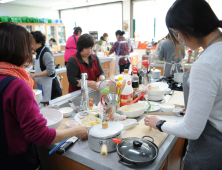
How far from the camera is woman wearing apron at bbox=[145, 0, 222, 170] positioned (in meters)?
0.71

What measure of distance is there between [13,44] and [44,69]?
69.6 inches

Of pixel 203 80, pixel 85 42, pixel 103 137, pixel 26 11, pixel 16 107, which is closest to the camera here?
pixel 203 80

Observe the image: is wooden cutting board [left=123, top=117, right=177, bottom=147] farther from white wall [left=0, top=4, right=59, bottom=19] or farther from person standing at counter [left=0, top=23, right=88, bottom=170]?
white wall [left=0, top=4, right=59, bottom=19]

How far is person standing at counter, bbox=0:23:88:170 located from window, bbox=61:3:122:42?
337 inches

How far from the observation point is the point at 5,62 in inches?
34.0

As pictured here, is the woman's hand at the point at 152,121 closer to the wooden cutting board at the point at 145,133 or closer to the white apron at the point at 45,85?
the wooden cutting board at the point at 145,133

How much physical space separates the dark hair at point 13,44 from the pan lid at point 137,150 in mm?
696

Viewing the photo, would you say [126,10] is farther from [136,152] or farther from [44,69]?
[136,152]

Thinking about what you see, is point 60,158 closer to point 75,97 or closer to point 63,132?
point 63,132

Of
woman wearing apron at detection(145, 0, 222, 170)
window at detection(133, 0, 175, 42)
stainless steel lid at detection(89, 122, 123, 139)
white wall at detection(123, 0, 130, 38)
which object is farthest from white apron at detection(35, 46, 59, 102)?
white wall at detection(123, 0, 130, 38)

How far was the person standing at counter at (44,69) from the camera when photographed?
7.97 feet

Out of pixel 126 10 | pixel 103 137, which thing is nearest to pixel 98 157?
pixel 103 137

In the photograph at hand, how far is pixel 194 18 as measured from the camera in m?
0.76

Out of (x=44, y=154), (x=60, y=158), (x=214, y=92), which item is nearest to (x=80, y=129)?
(x=60, y=158)
